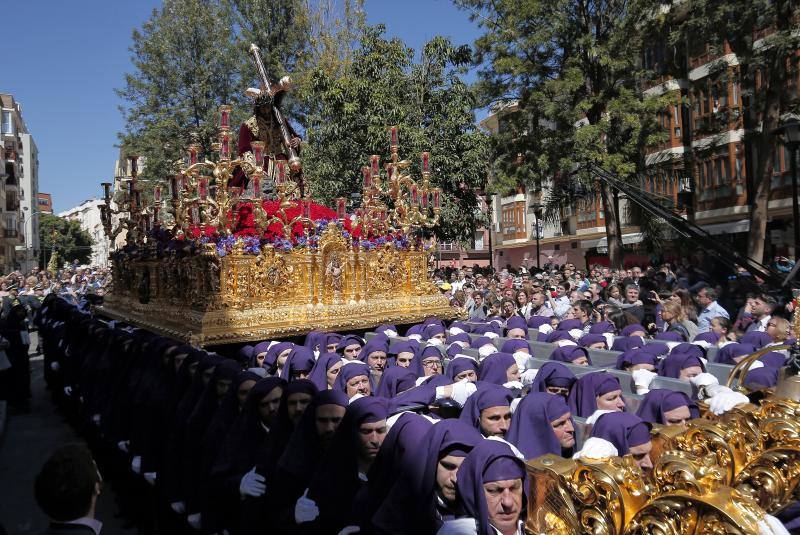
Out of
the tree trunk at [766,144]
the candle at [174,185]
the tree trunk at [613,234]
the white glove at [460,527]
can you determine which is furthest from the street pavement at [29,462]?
the tree trunk at [766,144]

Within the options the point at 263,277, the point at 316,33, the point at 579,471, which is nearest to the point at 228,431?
the point at 579,471

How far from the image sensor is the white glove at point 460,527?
2891 mm

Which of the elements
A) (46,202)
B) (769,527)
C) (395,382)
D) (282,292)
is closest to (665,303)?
(395,382)

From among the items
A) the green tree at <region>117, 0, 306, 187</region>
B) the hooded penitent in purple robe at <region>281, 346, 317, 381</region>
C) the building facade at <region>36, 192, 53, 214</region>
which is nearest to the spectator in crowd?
the hooded penitent in purple robe at <region>281, 346, 317, 381</region>

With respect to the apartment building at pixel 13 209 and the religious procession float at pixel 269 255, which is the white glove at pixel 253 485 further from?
the apartment building at pixel 13 209

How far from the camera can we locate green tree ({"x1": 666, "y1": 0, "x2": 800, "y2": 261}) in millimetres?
16078

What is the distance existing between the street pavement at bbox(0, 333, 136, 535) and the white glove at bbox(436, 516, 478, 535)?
284 cm

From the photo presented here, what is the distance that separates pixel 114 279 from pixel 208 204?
6.57 m

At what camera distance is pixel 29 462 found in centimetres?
850

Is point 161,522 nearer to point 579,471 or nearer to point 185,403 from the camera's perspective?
point 185,403

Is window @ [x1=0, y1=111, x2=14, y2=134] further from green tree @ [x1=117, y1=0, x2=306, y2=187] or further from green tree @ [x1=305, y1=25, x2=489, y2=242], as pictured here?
green tree @ [x1=305, y1=25, x2=489, y2=242]

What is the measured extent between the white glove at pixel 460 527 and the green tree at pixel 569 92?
51.1 ft

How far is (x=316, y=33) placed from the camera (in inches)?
1099

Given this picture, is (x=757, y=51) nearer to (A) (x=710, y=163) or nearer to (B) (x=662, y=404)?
(A) (x=710, y=163)
